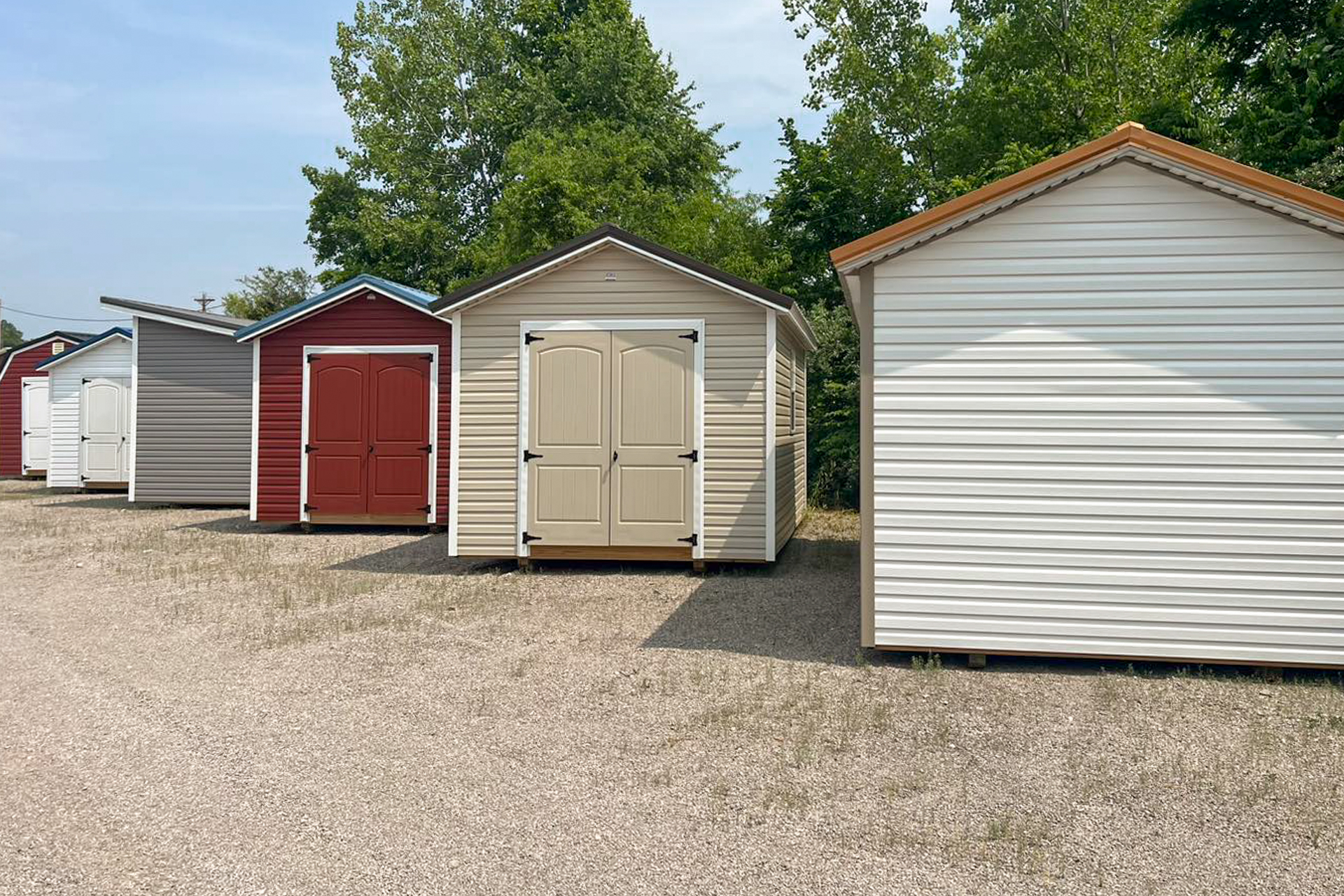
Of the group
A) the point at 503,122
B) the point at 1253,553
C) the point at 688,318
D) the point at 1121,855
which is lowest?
the point at 1121,855

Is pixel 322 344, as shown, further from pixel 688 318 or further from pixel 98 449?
pixel 98 449

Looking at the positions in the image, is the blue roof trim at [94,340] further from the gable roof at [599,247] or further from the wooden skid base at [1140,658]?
the wooden skid base at [1140,658]

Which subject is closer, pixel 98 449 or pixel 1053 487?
pixel 1053 487

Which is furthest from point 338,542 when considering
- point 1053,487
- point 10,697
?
point 1053,487

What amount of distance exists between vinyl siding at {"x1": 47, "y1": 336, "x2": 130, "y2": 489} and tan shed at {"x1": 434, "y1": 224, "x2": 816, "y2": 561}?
13.1m

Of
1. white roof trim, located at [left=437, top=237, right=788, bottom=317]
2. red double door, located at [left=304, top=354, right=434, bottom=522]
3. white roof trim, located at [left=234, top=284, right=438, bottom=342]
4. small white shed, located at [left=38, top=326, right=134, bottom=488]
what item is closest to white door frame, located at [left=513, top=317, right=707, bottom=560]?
white roof trim, located at [left=437, top=237, right=788, bottom=317]

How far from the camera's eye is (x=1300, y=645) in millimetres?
6434

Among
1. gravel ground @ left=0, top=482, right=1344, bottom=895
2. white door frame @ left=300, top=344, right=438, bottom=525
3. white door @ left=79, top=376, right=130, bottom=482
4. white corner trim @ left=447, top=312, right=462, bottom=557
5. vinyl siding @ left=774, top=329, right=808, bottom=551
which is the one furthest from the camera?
white door @ left=79, top=376, right=130, bottom=482

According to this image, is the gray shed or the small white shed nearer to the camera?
the gray shed

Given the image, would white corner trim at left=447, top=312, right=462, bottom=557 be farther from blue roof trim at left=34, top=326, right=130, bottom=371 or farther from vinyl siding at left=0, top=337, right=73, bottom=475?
vinyl siding at left=0, top=337, right=73, bottom=475

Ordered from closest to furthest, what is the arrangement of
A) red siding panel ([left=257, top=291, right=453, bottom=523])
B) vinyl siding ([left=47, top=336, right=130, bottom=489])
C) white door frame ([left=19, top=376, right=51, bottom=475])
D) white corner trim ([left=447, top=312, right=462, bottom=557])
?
1. white corner trim ([left=447, top=312, right=462, bottom=557])
2. red siding panel ([left=257, top=291, right=453, bottom=523])
3. vinyl siding ([left=47, top=336, right=130, bottom=489])
4. white door frame ([left=19, top=376, right=51, bottom=475])

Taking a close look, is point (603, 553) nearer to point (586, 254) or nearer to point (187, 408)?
point (586, 254)

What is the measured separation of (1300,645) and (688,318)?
610 centimetres

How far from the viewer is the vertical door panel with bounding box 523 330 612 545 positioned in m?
10.7
